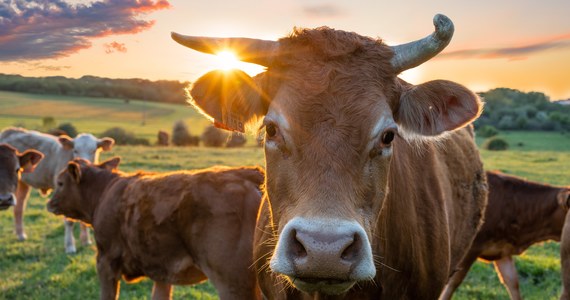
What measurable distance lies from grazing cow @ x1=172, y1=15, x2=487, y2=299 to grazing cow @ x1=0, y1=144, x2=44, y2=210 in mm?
5773

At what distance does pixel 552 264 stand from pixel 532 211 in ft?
5.15

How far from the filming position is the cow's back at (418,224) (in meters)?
3.62

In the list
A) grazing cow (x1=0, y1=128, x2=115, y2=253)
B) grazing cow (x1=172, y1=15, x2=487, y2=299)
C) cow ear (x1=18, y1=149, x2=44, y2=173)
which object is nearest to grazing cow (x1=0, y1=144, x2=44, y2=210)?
cow ear (x1=18, y1=149, x2=44, y2=173)

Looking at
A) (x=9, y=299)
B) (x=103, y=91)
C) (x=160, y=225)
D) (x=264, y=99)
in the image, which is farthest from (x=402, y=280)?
(x=103, y=91)

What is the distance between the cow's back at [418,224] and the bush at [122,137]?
40.8 m

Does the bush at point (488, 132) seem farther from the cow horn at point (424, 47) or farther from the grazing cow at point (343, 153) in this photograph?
the cow horn at point (424, 47)

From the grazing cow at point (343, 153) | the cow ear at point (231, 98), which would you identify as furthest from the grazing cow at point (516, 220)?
the cow ear at point (231, 98)

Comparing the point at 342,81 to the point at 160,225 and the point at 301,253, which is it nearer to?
the point at 301,253

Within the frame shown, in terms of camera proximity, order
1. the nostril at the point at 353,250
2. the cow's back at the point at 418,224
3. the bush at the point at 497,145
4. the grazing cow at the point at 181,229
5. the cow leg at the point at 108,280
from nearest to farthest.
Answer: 1. the nostril at the point at 353,250
2. the cow's back at the point at 418,224
3. the grazing cow at the point at 181,229
4. the cow leg at the point at 108,280
5. the bush at the point at 497,145

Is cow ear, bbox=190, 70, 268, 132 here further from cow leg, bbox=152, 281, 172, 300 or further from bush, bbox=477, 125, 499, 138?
bush, bbox=477, 125, 499, 138

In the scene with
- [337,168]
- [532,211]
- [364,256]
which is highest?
[337,168]

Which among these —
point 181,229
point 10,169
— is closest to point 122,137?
point 10,169

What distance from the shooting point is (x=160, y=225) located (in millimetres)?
5613

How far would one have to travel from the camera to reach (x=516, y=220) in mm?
8141
